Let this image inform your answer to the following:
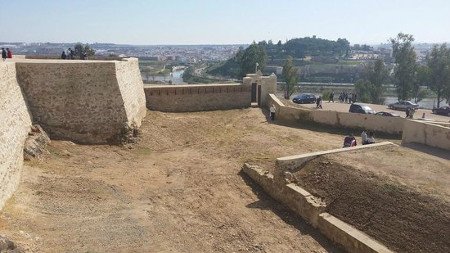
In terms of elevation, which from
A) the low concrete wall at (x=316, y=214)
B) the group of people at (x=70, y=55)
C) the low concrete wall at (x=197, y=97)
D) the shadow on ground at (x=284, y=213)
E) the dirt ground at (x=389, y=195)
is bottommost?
the shadow on ground at (x=284, y=213)

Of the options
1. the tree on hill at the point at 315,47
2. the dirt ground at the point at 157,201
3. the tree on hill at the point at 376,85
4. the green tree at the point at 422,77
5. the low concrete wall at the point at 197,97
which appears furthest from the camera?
the tree on hill at the point at 315,47

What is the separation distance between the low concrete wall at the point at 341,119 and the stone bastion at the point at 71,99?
8948 mm

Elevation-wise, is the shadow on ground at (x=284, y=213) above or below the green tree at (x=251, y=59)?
below

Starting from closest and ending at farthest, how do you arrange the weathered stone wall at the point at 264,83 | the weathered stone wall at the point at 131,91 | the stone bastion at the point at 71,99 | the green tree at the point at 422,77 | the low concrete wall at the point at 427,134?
the low concrete wall at the point at 427,134 < the stone bastion at the point at 71,99 < the weathered stone wall at the point at 131,91 < the weathered stone wall at the point at 264,83 < the green tree at the point at 422,77

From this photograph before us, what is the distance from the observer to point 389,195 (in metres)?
11.4

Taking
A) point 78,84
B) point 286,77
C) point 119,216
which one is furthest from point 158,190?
point 286,77

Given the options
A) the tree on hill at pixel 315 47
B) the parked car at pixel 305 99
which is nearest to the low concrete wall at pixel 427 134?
the parked car at pixel 305 99

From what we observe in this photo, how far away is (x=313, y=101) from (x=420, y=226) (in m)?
23.7

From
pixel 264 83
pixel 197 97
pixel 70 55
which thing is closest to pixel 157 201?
pixel 197 97

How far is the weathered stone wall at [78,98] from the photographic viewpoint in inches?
677

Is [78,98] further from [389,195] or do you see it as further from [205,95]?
[389,195]

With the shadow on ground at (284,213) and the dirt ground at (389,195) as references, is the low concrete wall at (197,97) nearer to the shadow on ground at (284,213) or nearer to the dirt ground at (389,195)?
the shadow on ground at (284,213)

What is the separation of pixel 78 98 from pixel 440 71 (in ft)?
127

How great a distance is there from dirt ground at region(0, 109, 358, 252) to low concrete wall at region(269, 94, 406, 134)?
2.00m
